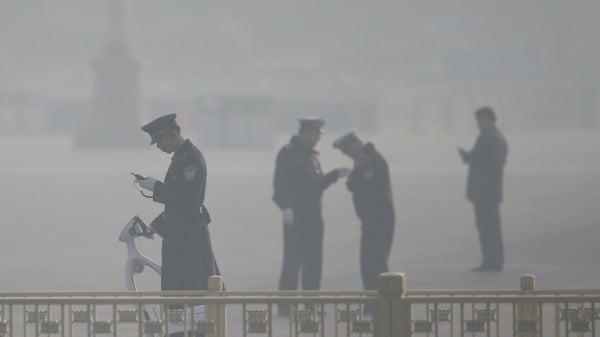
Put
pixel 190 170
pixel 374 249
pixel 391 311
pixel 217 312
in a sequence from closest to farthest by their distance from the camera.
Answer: pixel 391 311 < pixel 217 312 < pixel 190 170 < pixel 374 249

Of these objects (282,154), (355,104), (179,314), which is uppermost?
(355,104)

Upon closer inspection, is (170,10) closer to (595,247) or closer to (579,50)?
(579,50)

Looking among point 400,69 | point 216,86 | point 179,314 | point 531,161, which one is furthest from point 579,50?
point 179,314

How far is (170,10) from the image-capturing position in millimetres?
161250

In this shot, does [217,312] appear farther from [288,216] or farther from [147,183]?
[288,216]

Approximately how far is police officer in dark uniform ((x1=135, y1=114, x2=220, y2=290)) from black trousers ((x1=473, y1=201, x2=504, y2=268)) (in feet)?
25.6

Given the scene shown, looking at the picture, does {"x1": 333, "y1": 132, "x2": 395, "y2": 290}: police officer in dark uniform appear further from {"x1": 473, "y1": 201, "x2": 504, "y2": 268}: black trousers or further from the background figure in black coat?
{"x1": 473, "y1": 201, "x2": 504, "y2": 268}: black trousers

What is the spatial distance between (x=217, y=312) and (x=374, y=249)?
6.14 meters

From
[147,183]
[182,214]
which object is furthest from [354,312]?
[182,214]

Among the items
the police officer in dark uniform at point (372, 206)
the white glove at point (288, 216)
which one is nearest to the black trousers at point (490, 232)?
the police officer in dark uniform at point (372, 206)

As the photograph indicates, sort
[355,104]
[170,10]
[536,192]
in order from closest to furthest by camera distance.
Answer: [536,192] < [355,104] < [170,10]

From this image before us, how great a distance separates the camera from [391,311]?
343 inches

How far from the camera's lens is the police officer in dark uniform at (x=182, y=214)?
1070 cm

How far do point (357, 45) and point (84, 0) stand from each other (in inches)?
970
